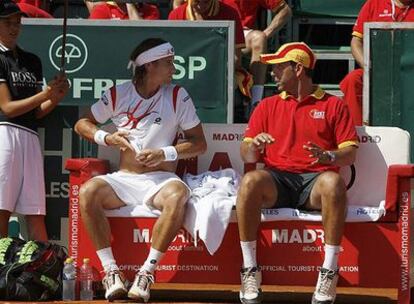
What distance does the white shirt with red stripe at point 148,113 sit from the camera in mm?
8258

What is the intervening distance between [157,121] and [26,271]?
51.8 inches

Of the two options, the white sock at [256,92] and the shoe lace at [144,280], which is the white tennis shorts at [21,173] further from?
the white sock at [256,92]

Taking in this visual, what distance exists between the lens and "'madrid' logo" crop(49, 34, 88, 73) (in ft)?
32.0

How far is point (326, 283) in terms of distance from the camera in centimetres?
758

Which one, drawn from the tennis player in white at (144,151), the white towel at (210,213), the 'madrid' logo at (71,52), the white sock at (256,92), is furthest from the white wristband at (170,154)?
the white sock at (256,92)

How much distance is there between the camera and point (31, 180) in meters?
8.60

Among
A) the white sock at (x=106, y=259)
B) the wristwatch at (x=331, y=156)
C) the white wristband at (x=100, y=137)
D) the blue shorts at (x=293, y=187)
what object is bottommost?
the white sock at (x=106, y=259)

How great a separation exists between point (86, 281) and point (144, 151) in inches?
36.3

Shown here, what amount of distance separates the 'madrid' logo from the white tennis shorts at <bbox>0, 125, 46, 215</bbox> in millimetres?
1198

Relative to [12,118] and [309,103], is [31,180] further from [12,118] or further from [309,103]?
[309,103]

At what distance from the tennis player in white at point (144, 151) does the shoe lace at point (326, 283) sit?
97 centimetres

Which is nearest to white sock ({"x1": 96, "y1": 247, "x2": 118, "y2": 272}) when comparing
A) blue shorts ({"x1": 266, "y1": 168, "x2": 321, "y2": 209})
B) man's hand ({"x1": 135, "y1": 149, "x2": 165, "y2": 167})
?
man's hand ({"x1": 135, "y1": 149, "x2": 165, "y2": 167})

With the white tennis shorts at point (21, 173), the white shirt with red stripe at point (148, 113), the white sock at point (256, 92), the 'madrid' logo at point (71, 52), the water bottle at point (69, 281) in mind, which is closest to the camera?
the water bottle at point (69, 281)

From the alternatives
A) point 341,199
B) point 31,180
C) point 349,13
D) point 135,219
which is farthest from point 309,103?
point 349,13
